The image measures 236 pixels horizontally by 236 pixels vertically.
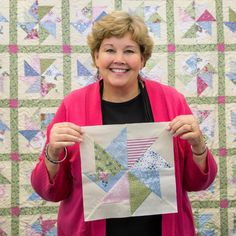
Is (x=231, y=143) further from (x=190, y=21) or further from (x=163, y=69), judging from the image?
(x=190, y=21)

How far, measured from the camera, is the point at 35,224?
177 centimetres

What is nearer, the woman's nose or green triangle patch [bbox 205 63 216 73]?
the woman's nose

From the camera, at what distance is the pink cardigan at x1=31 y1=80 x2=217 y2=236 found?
3.28ft

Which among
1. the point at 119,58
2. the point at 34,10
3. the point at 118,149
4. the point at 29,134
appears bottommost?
the point at 118,149

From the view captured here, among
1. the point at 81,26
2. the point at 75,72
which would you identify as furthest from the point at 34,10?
the point at 75,72

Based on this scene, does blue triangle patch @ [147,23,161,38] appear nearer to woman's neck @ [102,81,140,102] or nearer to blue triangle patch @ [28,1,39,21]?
blue triangle patch @ [28,1,39,21]

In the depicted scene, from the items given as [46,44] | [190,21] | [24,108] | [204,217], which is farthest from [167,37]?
[204,217]

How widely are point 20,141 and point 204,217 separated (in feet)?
3.27

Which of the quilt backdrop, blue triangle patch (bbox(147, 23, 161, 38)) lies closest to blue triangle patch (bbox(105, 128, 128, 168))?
the quilt backdrop

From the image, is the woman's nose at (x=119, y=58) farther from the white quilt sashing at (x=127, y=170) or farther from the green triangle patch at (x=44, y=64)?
the green triangle patch at (x=44, y=64)

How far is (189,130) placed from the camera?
0.94m

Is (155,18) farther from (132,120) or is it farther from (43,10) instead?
(132,120)

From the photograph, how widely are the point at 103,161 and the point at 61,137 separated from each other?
0.16m

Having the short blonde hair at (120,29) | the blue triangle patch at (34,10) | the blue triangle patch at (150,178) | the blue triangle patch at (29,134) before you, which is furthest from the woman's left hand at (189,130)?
the blue triangle patch at (34,10)
